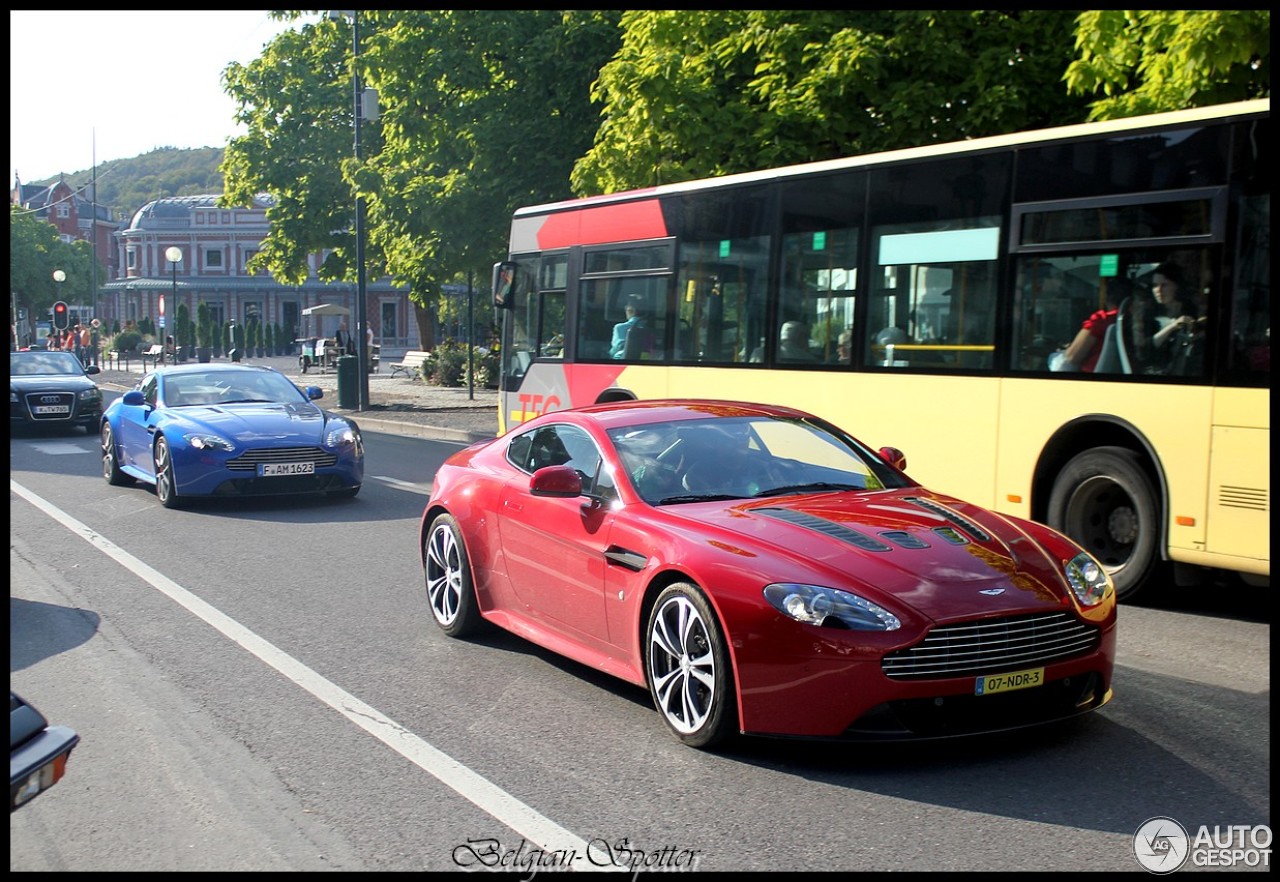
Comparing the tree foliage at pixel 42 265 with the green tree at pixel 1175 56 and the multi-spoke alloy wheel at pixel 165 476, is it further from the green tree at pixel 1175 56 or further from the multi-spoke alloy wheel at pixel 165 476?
the green tree at pixel 1175 56

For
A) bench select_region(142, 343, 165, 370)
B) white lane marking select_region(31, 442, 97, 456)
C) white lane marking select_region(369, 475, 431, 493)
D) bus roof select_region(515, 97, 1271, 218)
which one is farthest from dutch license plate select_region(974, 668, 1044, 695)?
bench select_region(142, 343, 165, 370)

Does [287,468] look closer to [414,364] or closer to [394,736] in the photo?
[394,736]

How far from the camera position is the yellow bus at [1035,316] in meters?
8.34

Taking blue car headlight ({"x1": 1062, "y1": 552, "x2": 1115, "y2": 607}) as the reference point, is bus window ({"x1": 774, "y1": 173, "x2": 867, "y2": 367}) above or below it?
above

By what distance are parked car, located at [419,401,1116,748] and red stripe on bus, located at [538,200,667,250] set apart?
6619 millimetres

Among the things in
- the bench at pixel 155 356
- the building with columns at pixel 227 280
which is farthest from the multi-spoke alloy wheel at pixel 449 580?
the building with columns at pixel 227 280

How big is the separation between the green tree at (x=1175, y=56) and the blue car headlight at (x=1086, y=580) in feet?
18.0

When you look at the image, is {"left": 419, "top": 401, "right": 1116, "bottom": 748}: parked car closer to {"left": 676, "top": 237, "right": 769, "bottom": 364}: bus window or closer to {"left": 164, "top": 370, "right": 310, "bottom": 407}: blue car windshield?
{"left": 676, "top": 237, "right": 769, "bottom": 364}: bus window

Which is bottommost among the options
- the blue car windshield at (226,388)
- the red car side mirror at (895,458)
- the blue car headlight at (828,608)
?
the blue car headlight at (828,608)

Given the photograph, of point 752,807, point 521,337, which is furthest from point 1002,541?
point 521,337

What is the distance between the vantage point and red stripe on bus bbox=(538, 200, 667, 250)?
1384 centimetres

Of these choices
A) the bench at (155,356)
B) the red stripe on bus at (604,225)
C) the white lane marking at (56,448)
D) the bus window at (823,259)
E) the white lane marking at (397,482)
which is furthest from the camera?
the bench at (155,356)

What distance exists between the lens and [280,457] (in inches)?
527

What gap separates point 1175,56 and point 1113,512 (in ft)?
13.1
